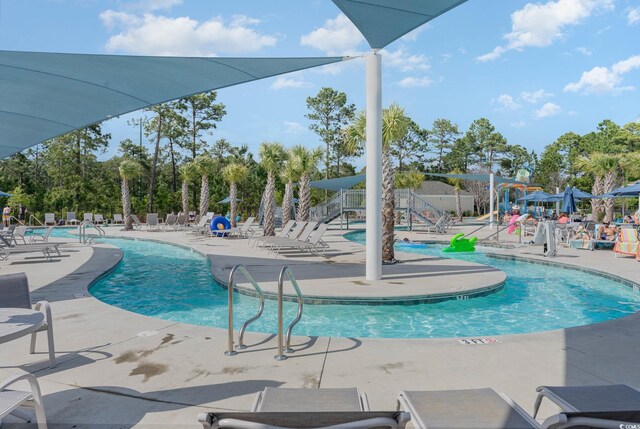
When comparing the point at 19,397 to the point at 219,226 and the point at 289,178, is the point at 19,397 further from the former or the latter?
the point at 289,178

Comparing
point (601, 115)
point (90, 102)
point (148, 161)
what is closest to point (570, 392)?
point (90, 102)

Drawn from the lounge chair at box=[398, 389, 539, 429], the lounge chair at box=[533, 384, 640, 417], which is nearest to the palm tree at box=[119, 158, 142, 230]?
the lounge chair at box=[398, 389, 539, 429]

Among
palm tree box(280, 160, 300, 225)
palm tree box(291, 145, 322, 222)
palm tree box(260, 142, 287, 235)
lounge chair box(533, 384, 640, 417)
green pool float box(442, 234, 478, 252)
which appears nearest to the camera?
lounge chair box(533, 384, 640, 417)

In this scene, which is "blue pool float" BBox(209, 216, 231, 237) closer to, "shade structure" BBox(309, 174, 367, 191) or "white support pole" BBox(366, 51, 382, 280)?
"shade structure" BBox(309, 174, 367, 191)

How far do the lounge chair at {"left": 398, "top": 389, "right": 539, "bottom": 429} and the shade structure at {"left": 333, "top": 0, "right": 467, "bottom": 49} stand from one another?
4797mm

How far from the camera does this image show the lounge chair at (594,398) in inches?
79.4

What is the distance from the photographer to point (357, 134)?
426 inches

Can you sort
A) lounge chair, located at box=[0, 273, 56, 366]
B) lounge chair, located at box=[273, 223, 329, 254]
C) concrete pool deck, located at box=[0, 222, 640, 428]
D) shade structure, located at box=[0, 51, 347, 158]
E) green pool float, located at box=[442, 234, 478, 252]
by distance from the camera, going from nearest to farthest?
1. concrete pool deck, located at box=[0, 222, 640, 428]
2. lounge chair, located at box=[0, 273, 56, 366]
3. shade structure, located at box=[0, 51, 347, 158]
4. lounge chair, located at box=[273, 223, 329, 254]
5. green pool float, located at box=[442, 234, 478, 252]

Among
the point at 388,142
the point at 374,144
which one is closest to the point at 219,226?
the point at 388,142

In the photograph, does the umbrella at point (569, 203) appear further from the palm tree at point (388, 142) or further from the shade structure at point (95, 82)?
the shade structure at point (95, 82)

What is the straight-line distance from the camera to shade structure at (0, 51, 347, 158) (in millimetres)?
5422

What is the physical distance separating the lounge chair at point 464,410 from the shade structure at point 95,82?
5.42 metres

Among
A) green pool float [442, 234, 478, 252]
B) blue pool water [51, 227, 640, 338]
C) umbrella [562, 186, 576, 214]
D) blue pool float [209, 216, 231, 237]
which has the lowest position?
blue pool water [51, 227, 640, 338]

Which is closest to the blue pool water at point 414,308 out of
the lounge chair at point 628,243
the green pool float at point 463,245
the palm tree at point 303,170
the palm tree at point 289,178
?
the lounge chair at point 628,243
